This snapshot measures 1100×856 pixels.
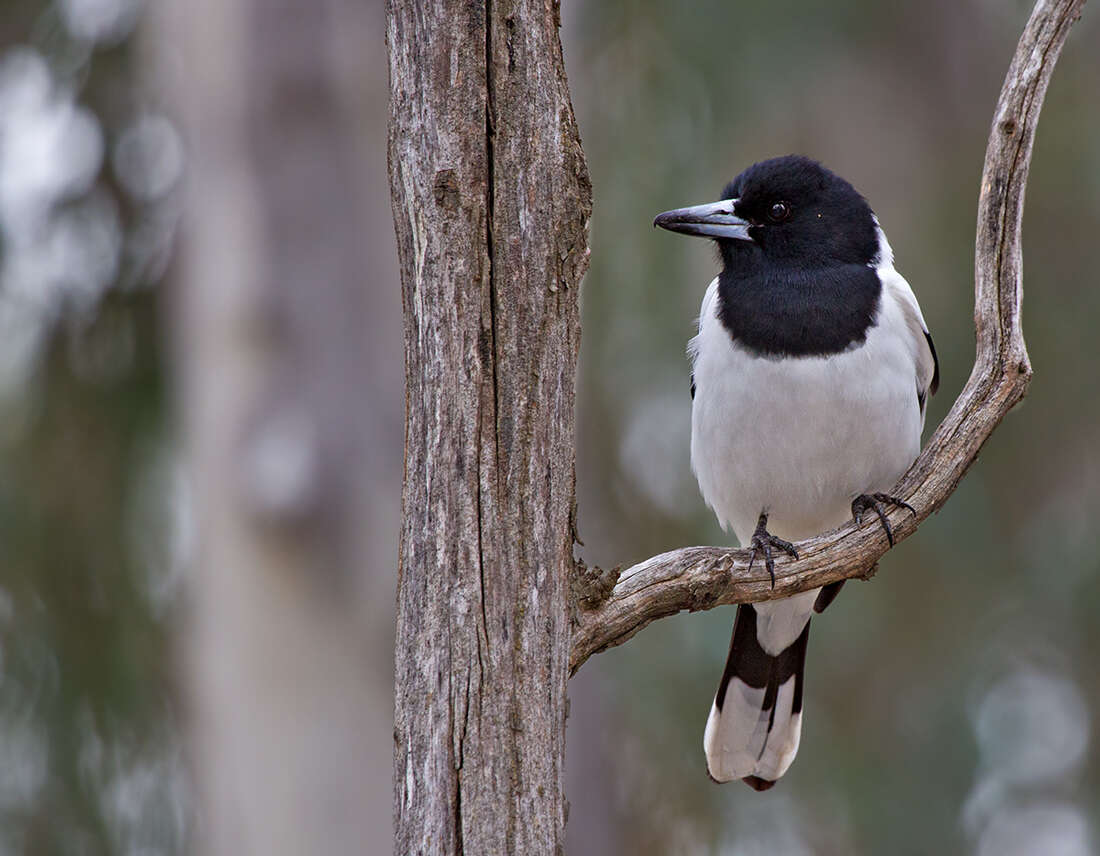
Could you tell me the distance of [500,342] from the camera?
186 centimetres

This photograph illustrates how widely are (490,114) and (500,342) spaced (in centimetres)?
29

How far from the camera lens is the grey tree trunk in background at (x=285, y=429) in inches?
157

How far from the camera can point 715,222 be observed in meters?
2.88

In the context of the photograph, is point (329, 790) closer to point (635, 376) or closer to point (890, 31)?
point (635, 376)

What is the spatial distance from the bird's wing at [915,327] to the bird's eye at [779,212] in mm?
225

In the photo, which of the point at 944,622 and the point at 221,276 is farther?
the point at 944,622

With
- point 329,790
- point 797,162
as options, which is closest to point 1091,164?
point 797,162

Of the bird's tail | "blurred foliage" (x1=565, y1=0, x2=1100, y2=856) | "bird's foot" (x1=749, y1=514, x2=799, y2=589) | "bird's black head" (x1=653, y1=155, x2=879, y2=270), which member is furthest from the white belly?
"blurred foliage" (x1=565, y1=0, x2=1100, y2=856)

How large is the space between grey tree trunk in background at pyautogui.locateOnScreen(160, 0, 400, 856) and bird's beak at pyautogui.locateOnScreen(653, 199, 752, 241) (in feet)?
5.14

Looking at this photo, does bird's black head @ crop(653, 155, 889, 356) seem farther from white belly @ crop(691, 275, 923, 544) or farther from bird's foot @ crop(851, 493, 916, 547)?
bird's foot @ crop(851, 493, 916, 547)

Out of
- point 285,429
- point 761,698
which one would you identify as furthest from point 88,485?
point 761,698

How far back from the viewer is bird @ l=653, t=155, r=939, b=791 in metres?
2.77

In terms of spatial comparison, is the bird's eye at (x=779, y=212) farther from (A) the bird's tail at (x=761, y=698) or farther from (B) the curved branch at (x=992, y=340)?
(A) the bird's tail at (x=761, y=698)

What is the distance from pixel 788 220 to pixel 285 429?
1722 millimetres
